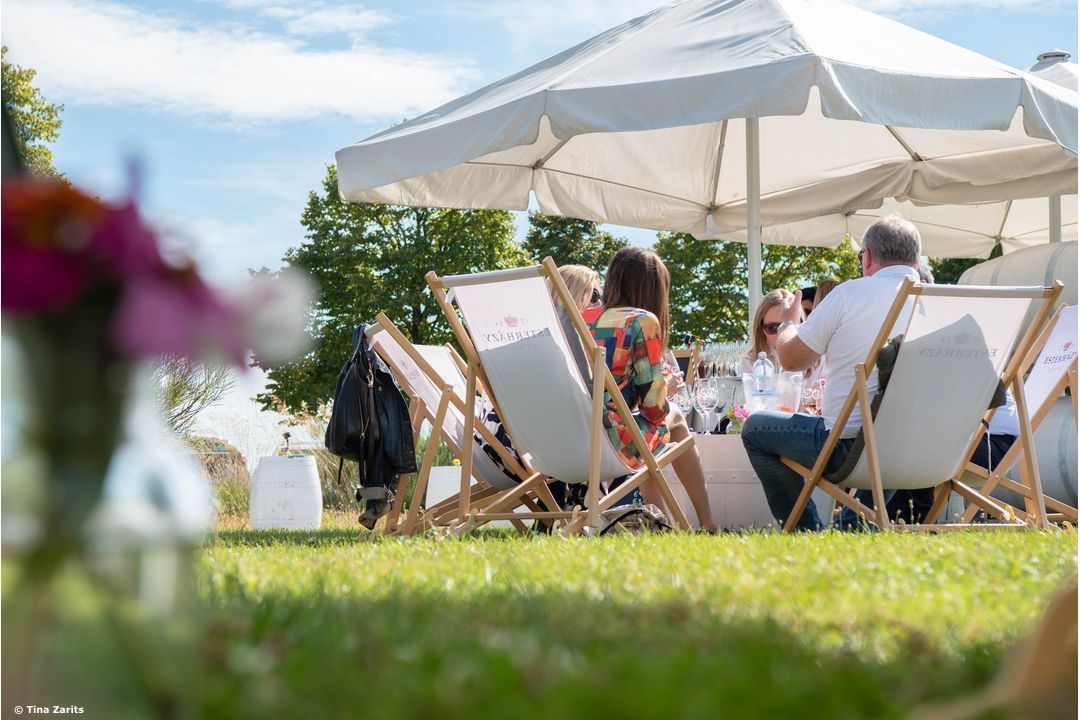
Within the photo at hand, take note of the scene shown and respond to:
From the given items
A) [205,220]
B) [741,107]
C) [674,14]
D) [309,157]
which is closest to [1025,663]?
[205,220]

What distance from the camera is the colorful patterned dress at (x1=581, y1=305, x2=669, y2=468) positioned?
16.7 feet

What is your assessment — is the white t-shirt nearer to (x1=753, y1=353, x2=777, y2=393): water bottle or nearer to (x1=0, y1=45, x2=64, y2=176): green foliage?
(x1=753, y1=353, x2=777, y2=393): water bottle

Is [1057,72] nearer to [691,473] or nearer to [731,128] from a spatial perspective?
[731,128]

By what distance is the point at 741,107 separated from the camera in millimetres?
4938

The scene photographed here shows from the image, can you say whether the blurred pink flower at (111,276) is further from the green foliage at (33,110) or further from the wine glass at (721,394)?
the green foliage at (33,110)

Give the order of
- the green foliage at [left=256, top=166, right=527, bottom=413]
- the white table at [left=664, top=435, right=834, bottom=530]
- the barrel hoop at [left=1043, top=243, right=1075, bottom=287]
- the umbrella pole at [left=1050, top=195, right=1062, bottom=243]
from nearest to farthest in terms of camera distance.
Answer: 1. the white table at [left=664, top=435, right=834, bottom=530]
2. the barrel hoop at [left=1043, top=243, right=1075, bottom=287]
3. the umbrella pole at [left=1050, top=195, right=1062, bottom=243]
4. the green foliage at [left=256, top=166, right=527, bottom=413]

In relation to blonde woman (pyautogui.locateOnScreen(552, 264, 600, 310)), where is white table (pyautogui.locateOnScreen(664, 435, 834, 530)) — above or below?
below

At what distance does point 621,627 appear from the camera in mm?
2092

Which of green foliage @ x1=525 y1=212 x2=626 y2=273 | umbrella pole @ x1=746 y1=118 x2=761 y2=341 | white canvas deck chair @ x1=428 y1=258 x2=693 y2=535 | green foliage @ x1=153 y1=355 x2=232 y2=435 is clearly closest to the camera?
white canvas deck chair @ x1=428 y1=258 x2=693 y2=535

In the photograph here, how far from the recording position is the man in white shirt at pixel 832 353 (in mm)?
4992

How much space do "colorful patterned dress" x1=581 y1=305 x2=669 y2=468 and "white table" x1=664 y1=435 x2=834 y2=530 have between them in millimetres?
522

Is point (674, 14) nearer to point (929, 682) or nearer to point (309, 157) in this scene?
point (929, 682)

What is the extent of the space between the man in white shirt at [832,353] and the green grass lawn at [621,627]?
3.90 ft

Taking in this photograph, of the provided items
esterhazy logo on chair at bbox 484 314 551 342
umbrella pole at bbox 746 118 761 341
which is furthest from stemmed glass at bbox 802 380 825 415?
esterhazy logo on chair at bbox 484 314 551 342
